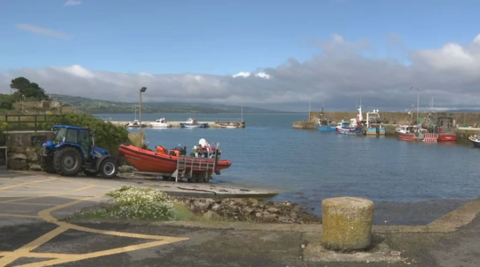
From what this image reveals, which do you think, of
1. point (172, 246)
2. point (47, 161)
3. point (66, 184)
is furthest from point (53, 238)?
point (47, 161)

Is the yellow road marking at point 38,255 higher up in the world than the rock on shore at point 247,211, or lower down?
higher up

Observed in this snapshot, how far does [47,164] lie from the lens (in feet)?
70.5

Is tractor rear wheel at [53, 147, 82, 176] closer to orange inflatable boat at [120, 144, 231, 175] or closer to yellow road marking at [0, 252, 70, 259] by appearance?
orange inflatable boat at [120, 144, 231, 175]

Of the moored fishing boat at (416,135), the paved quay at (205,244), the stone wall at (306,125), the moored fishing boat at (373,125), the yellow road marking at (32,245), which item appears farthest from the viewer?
the stone wall at (306,125)

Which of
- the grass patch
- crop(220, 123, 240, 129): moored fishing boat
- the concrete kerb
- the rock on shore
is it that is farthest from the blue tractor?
crop(220, 123, 240, 129): moored fishing boat

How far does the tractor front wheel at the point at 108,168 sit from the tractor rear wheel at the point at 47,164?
2.28 metres

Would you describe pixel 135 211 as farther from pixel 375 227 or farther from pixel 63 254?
pixel 375 227

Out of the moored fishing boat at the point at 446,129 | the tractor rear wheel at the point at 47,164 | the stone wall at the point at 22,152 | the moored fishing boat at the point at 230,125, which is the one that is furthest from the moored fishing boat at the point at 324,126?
the tractor rear wheel at the point at 47,164

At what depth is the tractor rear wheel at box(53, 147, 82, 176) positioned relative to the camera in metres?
20.6

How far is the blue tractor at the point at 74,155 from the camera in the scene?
20748 millimetres

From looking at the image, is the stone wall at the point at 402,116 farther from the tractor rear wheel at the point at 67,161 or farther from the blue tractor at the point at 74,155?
the tractor rear wheel at the point at 67,161

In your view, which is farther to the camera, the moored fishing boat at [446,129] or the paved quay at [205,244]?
the moored fishing boat at [446,129]

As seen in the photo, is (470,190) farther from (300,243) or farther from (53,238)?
(53,238)

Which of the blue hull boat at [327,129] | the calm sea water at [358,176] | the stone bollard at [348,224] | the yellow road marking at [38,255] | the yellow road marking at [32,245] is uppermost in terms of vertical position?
the stone bollard at [348,224]
